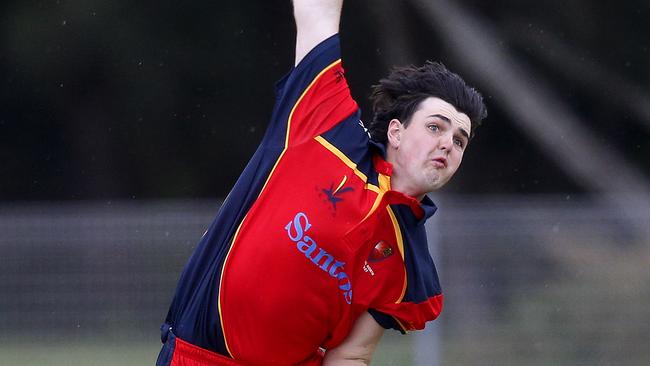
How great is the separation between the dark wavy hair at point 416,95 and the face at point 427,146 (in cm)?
3

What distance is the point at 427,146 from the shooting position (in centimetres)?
362

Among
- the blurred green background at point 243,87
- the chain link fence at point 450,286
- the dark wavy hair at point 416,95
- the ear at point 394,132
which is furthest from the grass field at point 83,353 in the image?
the blurred green background at point 243,87

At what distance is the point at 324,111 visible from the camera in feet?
11.8

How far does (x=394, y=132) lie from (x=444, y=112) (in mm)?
168

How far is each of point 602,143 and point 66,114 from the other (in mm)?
6665

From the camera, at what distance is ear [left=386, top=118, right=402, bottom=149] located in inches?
146

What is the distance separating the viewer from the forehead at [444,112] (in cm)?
369

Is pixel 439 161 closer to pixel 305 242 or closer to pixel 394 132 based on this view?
pixel 394 132

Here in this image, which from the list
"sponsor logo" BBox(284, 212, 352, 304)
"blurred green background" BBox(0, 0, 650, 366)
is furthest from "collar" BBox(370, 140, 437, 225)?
"blurred green background" BBox(0, 0, 650, 366)

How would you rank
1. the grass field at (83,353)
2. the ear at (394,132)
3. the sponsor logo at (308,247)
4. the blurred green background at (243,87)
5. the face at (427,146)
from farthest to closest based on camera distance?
the blurred green background at (243,87)
the grass field at (83,353)
the ear at (394,132)
the face at (427,146)
the sponsor logo at (308,247)

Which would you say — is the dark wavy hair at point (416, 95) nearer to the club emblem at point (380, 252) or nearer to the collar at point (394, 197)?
the collar at point (394, 197)

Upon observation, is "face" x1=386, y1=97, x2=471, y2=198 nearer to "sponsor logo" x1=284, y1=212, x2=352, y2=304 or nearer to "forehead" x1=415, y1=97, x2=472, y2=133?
"forehead" x1=415, y1=97, x2=472, y2=133

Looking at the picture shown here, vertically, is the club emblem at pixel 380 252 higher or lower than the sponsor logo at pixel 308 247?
lower

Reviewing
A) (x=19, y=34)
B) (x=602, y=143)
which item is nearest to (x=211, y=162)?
(x=19, y=34)
